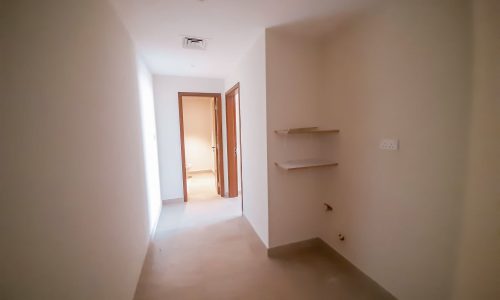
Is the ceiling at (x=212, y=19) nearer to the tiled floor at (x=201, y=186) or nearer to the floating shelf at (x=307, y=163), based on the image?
the floating shelf at (x=307, y=163)

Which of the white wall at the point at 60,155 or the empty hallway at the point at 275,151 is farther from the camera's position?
the empty hallway at the point at 275,151

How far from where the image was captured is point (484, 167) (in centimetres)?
107

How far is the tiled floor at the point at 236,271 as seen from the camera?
1.71 meters

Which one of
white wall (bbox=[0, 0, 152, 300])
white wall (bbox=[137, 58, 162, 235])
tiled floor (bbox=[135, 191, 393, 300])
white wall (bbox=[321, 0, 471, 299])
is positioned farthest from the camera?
white wall (bbox=[137, 58, 162, 235])

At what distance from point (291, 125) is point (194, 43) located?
145 cm

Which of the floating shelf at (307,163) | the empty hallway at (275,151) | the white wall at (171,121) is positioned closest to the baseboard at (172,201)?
the white wall at (171,121)

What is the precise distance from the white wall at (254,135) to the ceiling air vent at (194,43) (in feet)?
1.87

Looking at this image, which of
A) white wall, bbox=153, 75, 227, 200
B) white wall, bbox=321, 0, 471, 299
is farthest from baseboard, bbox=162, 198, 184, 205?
white wall, bbox=321, 0, 471, 299

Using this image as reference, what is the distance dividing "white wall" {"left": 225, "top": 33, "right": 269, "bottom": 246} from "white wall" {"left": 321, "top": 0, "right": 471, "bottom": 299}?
80cm

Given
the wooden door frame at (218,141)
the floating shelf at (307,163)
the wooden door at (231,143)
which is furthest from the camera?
the wooden door at (231,143)

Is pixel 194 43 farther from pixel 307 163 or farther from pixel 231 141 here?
pixel 231 141

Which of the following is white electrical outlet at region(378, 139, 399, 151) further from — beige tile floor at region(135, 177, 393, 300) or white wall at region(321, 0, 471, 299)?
beige tile floor at region(135, 177, 393, 300)

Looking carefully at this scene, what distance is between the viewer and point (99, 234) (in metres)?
1.12

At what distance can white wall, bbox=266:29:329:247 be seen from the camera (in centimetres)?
205
